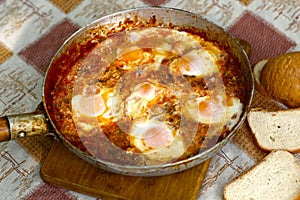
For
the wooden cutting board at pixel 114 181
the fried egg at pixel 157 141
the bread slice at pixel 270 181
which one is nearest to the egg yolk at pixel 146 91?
the fried egg at pixel 157 141

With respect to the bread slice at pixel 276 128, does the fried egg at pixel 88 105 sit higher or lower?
higher

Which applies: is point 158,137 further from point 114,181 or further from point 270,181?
point 270,181

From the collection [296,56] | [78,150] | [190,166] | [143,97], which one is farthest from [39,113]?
[296,56]

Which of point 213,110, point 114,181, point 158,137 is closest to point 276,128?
point 213,110

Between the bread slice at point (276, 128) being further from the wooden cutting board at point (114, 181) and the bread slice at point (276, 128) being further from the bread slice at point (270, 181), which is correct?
the wooden cutting board at point (114, 181)

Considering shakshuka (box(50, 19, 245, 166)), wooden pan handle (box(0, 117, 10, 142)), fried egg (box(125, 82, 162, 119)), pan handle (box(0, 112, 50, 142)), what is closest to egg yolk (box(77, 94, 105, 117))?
shakshuka (box(50, 19, 245, 166))
